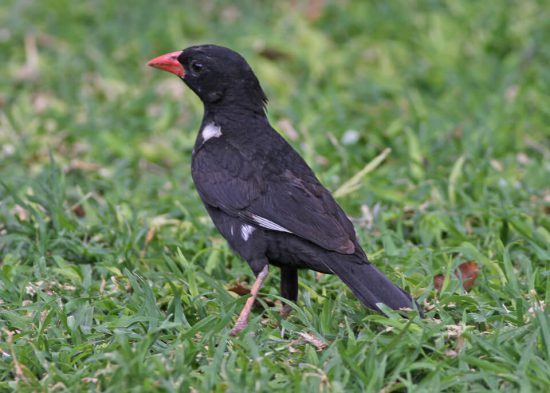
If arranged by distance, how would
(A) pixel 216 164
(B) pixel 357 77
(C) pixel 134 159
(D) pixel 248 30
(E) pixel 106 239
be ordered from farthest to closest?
(D) pixel 248 30
(B) pixel 357 77
(C) pixel 134 159
(E) pixel 106 239
(A) pixel 216 164

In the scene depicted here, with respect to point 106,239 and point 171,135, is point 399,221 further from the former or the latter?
point 171,135

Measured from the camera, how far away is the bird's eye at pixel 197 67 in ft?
16.9

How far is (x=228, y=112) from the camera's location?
16.7 feet

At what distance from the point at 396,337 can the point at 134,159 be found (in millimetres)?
3463

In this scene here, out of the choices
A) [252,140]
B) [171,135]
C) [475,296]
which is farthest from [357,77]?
[475,296]

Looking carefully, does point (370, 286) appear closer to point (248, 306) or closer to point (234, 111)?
point (248, 306)

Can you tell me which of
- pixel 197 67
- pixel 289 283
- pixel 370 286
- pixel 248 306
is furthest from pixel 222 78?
pixel 370 286

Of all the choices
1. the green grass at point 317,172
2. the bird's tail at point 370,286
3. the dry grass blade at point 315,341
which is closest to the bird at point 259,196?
the bird's tail at point 370,286

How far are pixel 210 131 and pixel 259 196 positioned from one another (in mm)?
632

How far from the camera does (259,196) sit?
4.59 meters

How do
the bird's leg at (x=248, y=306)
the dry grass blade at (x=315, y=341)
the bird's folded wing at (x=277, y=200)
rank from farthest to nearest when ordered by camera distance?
the bird's folded wing at (x=277, y=200)
the bird's leg at (x=248, y=306)
the dry grass blade at (x=315, y=341)

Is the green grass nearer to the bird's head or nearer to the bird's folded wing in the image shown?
the bird's folded wing

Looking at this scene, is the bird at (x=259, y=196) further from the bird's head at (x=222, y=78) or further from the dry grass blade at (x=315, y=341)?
the dry grass blade at (x=315, y=341)

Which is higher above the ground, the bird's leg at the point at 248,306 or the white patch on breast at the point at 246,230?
the white patch on breast at the point at 246,230
